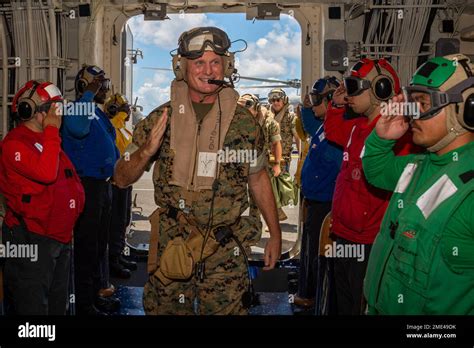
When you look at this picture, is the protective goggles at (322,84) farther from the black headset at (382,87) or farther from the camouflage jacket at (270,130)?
the camouflage jacket at (270,130)

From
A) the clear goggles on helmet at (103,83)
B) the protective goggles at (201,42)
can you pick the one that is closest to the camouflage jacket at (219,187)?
the protective goggles at (201,42)

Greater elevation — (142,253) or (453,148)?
(453,148)

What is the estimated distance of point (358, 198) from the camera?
3.06 m

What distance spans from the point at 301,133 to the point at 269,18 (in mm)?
1393

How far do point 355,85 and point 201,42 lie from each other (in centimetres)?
110

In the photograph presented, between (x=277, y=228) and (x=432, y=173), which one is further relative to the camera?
(x=277, y=228)

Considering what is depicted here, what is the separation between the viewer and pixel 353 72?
3.42m

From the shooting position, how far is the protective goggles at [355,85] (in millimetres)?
3268

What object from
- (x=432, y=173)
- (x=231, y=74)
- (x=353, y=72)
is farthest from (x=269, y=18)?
(x=432, y=173)

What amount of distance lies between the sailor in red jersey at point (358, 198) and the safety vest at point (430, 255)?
3.02 ft

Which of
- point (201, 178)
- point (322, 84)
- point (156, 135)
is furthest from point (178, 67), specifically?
point (322, 84)

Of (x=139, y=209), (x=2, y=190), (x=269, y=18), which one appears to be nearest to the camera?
(x=2, y=190)

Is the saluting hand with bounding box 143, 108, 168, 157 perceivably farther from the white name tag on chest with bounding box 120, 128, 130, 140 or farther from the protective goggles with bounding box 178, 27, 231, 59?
the white name tag on chest with bounding box 120, 128, 130, 140

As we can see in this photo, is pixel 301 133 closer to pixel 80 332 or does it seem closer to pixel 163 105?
pixel 163 105
